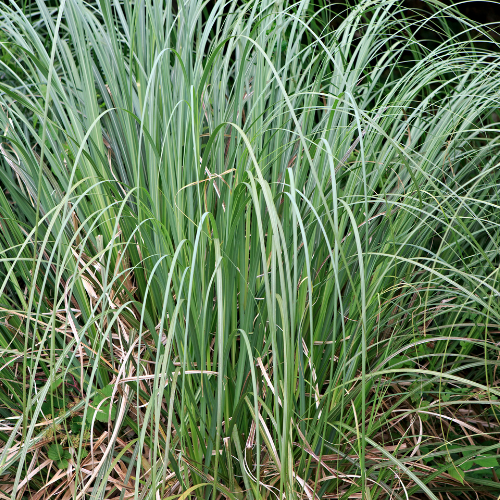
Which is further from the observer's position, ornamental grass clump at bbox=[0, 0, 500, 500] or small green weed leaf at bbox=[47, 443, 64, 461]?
small green weed leaf at bbox=[47, 443, 64, 461]

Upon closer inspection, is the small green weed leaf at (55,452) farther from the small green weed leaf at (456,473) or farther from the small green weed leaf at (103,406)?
the small green weed leaf at (456,473)

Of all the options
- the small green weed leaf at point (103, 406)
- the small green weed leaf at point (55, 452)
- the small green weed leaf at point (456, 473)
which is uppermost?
the small green weed leaf at point (103, 406)

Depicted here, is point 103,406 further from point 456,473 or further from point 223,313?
point 456,473

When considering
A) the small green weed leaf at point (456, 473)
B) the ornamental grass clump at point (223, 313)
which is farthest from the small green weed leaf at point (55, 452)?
the small green weed leaf at point (456, 473)

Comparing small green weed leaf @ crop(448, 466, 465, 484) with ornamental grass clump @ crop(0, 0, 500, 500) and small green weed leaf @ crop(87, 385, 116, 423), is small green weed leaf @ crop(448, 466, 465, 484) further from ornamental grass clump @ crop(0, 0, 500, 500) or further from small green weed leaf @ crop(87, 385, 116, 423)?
small green weed leaf @ crop(87, 385, 116, 423)

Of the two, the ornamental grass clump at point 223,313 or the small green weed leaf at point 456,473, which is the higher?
the ornamental grass clump at point 223,313

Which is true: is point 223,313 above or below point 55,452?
above

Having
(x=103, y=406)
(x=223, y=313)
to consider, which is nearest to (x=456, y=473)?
(x=223, y=313)

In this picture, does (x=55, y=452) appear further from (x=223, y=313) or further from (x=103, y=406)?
(x=223, y=313)

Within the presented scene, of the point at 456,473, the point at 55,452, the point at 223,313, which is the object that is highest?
the point at 223,313

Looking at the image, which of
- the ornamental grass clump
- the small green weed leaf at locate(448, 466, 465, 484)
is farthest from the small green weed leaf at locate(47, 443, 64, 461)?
the small green weed leaf at locate(448, 466, 465, 484)

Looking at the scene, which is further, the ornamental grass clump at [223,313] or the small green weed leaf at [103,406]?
the small green weed leaf at [103,406]

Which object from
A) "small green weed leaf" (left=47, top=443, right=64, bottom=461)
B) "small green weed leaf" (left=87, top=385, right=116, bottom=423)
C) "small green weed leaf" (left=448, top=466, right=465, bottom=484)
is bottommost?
"small green weed leaf" (left=448, top=466, right=465, bottom=484)

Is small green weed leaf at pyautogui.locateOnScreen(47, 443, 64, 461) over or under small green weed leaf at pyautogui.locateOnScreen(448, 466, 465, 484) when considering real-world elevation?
over
